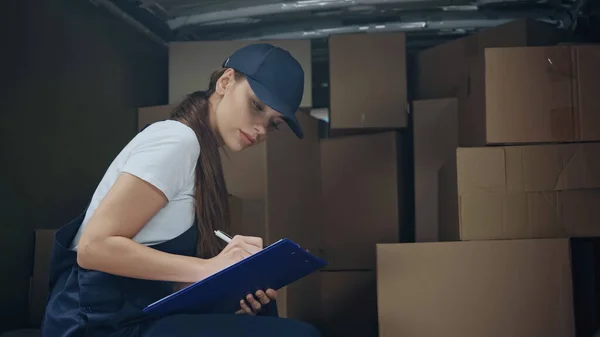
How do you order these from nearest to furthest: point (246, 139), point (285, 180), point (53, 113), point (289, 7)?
point (246, 139)
point (53, 113)
point (285, 180)
point (289, 7)

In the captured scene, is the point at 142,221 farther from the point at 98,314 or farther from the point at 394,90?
A: the point at 394,90

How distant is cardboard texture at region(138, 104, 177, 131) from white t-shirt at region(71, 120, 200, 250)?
852mm

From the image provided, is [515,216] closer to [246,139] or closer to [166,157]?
[246,139]

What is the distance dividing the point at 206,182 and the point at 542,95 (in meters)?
0.82

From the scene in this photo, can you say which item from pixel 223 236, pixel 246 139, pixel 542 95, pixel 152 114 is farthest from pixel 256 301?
pixel 152 114

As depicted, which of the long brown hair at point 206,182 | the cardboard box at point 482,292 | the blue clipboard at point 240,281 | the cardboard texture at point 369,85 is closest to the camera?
the blue clipboard at point 240,281

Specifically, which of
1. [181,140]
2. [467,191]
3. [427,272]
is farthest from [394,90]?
[181,140]

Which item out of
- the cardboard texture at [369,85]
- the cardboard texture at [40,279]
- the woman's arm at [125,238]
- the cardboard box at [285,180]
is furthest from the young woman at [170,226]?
the cardboard texture at [369,85]

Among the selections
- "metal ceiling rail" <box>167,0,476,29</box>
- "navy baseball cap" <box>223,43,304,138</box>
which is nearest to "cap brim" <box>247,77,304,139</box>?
"navy baseball cap" <box>223,43,304,138</box>

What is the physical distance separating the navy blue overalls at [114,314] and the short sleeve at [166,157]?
0.36 feet

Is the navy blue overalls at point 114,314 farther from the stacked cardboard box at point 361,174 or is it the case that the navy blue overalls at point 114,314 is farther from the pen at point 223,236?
the stacked cardboard box at point 361,174

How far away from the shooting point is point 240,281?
3.25 ft

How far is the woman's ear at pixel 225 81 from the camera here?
1152 mm

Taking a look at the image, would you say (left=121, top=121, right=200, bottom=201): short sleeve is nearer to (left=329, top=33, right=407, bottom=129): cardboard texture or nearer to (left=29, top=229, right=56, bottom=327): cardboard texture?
(left=29, top=229, right=56, bottom=327): cardboard texture
